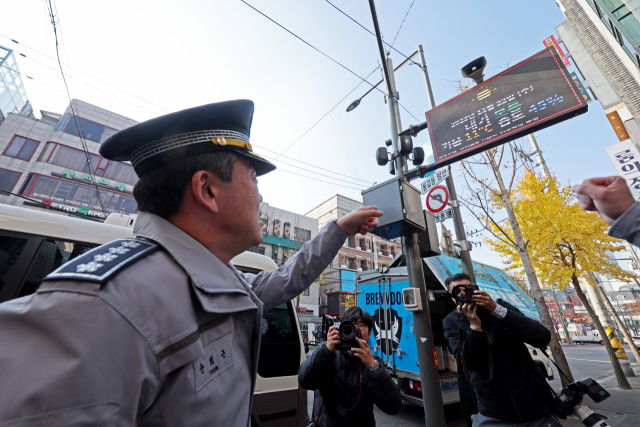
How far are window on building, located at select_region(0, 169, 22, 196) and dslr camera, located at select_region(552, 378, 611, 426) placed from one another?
2802 centimetres

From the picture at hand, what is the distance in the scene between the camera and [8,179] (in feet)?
62.5

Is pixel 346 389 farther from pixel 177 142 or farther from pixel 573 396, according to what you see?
pixel 177 142

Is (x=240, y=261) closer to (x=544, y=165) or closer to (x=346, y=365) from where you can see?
(x=346, y=365)

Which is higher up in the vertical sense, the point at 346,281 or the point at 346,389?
the point at 346,281

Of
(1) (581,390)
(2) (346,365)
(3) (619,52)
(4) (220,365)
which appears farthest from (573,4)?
(4) (220,365)

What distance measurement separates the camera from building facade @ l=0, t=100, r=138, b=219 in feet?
63.4

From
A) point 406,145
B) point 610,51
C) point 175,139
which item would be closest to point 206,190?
point 175,139

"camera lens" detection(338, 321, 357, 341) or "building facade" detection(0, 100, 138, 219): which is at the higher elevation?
"building facade" detection(0, 100, 138, 219)

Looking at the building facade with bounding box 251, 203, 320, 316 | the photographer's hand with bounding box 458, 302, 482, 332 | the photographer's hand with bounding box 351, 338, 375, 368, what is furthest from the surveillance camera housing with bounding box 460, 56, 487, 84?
the building facade with bounding box 251, 203, 320, 316

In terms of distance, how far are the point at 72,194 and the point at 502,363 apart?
26.1m

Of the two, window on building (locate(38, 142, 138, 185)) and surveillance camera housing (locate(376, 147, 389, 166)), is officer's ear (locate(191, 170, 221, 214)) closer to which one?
surveillance camera housing (locate(376, 147, 389, 166))

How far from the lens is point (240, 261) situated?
4.09m

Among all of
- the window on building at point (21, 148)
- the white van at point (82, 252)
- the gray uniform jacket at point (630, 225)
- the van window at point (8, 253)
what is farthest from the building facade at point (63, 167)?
the gray uniform jacket at point (630, 225)

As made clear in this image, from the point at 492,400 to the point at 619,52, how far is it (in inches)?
602
